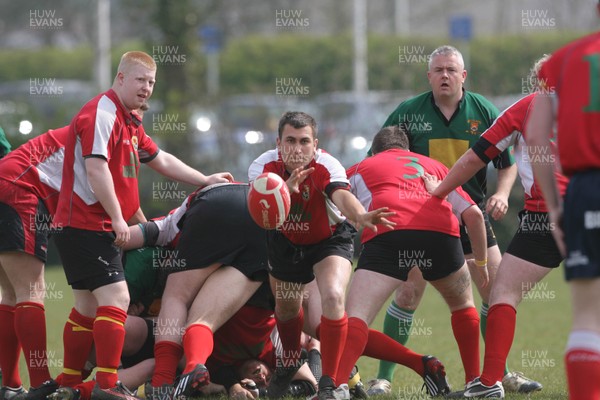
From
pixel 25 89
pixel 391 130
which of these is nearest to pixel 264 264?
pixel 391 130

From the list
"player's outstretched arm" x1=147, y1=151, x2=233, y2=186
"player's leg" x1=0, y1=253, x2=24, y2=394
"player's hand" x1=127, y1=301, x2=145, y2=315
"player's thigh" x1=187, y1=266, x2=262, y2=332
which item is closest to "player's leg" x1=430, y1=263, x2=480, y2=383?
"player's thigh" x1=187, y1=266, x2=262, y2=332

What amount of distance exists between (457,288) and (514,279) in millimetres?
349

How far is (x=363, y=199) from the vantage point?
623 cm

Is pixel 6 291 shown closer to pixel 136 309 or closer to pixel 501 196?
pixel 136 309

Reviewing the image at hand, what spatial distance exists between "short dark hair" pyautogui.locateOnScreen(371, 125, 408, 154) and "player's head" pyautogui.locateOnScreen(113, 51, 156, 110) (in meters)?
1.50

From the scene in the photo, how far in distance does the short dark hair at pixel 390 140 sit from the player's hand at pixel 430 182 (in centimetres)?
36

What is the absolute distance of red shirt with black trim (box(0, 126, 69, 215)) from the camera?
6.76 m

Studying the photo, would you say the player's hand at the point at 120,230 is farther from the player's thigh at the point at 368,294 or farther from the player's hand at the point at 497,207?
the player's hand at the point at 497,207

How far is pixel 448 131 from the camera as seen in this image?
721 cm

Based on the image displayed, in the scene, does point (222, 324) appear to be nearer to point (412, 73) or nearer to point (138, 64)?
point (138, 64)

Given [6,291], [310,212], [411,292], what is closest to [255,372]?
[310,212]

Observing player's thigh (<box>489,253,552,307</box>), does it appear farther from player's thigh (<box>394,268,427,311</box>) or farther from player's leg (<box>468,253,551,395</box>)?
player's thigh (<box>394,268,427,311</box>)

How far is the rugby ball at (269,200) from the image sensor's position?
5.62 meters

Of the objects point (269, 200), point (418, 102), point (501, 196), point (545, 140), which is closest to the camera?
point (545, 140)
